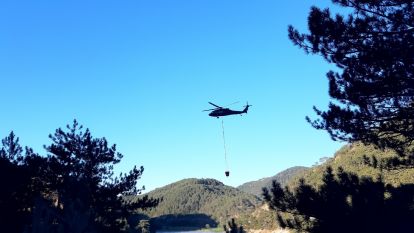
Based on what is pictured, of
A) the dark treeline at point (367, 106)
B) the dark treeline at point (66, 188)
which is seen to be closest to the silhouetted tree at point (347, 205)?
the dark treeline at point (367, 106)

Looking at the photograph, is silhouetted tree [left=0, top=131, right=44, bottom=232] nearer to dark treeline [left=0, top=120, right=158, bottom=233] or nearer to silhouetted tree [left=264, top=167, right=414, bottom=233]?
dark treeline [left=0, top=120, right=158, bottom=233]

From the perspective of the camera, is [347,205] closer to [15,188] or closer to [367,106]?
[367,106]

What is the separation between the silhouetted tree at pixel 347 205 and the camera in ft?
65.3

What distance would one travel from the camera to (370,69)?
17.8 meters

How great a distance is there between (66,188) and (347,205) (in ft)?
67.7

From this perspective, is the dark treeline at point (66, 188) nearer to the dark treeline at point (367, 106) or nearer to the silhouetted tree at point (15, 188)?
the silhouetted tree at point (15, 188)

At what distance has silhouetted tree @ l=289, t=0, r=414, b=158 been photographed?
56.0 feet

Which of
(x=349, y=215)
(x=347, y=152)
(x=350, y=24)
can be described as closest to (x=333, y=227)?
(x=349, y=215)

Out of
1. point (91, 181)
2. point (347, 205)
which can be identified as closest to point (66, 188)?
point (91, 181)

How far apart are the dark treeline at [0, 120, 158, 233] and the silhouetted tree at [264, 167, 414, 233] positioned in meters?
13.8

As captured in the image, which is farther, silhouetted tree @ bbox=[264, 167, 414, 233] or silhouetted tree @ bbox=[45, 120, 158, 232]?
silhouetted tree @ bbox=[45, 120, 158, 232]

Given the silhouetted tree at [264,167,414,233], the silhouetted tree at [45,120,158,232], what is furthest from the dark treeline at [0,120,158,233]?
the silhouetted tree at [264,167,414,233]

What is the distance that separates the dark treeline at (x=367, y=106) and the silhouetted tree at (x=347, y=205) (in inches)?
1.6

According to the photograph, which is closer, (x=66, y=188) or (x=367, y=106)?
(x=367, y=106)
